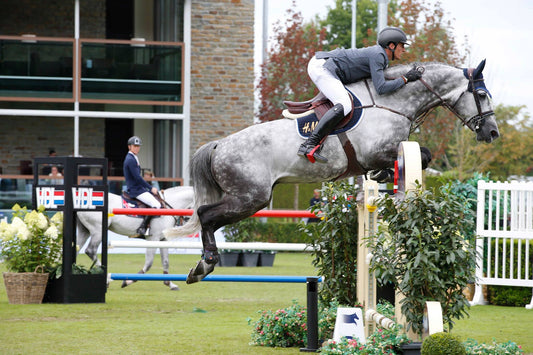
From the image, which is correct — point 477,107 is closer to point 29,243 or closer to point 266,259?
point 29,243

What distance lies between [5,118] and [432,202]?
760 inches

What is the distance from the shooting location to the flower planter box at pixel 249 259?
16.7 meters

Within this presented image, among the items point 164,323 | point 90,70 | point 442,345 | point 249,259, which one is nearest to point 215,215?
point 442,345

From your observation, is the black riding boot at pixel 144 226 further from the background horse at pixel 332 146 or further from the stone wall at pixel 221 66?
the stone wall at pixel 221 66

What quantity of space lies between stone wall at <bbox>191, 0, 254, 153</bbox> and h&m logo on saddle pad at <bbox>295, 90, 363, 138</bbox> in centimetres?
1490

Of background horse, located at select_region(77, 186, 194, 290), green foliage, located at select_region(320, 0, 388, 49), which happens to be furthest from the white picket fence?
green foliage, located at select_region(320, 0, 388, 49)

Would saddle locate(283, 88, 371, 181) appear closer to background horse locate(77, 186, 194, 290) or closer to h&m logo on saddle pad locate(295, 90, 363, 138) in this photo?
h&m logo on saddle pad locate(295, 90, 363, 138)

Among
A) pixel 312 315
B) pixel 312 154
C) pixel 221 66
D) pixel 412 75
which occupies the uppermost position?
pixel 221 66

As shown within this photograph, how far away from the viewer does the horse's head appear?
20.4 feet

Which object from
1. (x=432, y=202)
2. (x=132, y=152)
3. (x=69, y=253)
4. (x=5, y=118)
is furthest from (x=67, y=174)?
(x=5, y=118)

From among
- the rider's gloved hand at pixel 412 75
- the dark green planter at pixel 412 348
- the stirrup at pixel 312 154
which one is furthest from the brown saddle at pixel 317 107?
the dark green planter at pixel 412 348

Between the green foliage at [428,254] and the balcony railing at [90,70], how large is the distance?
48.7 feet

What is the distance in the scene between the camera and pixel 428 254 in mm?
A: 5117

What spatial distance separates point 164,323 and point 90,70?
1238 cm
